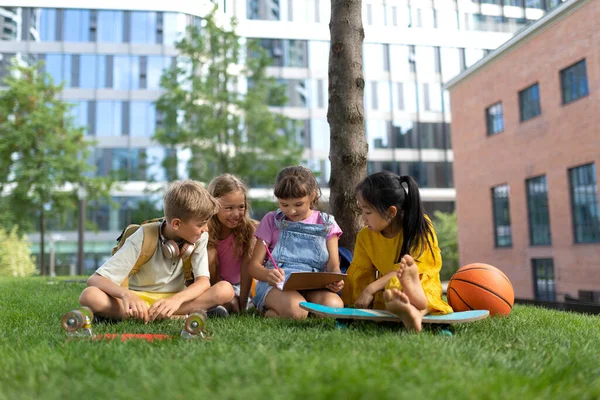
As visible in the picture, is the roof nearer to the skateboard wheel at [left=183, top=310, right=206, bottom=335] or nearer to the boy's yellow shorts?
the boy's yellow shorts

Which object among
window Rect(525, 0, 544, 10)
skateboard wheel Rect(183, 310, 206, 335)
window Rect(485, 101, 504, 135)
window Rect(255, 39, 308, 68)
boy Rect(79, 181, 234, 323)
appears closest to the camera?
skateboard wheel Rect(183, 310, 206, 335)

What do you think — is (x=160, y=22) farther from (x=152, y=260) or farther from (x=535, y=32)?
(x=152, y=260)

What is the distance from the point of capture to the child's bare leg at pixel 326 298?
471 cm

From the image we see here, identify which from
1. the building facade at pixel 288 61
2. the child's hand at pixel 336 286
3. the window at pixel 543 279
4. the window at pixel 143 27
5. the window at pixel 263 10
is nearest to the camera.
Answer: the child's hand at pixel 336 286

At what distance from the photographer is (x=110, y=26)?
36.2 metres

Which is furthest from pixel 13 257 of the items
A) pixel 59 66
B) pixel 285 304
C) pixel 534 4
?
pixel 534 4

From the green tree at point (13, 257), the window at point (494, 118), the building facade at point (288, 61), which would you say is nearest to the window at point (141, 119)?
the building facade at point (288, 61)

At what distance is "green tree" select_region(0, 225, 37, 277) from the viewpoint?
2055cm

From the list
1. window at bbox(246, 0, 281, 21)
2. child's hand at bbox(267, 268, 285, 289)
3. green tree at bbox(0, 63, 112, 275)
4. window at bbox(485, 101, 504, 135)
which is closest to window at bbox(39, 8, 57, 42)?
window at bbox(246, 0, 281, 21)

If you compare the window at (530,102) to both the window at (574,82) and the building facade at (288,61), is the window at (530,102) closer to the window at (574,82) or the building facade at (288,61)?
the window at (574,82)

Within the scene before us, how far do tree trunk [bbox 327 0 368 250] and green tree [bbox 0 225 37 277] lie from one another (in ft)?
57.9

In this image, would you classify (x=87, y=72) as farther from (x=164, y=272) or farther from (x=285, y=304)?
(x=285, y=304)

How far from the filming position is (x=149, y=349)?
2.90 meters

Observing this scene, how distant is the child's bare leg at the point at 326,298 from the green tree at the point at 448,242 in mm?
30973
